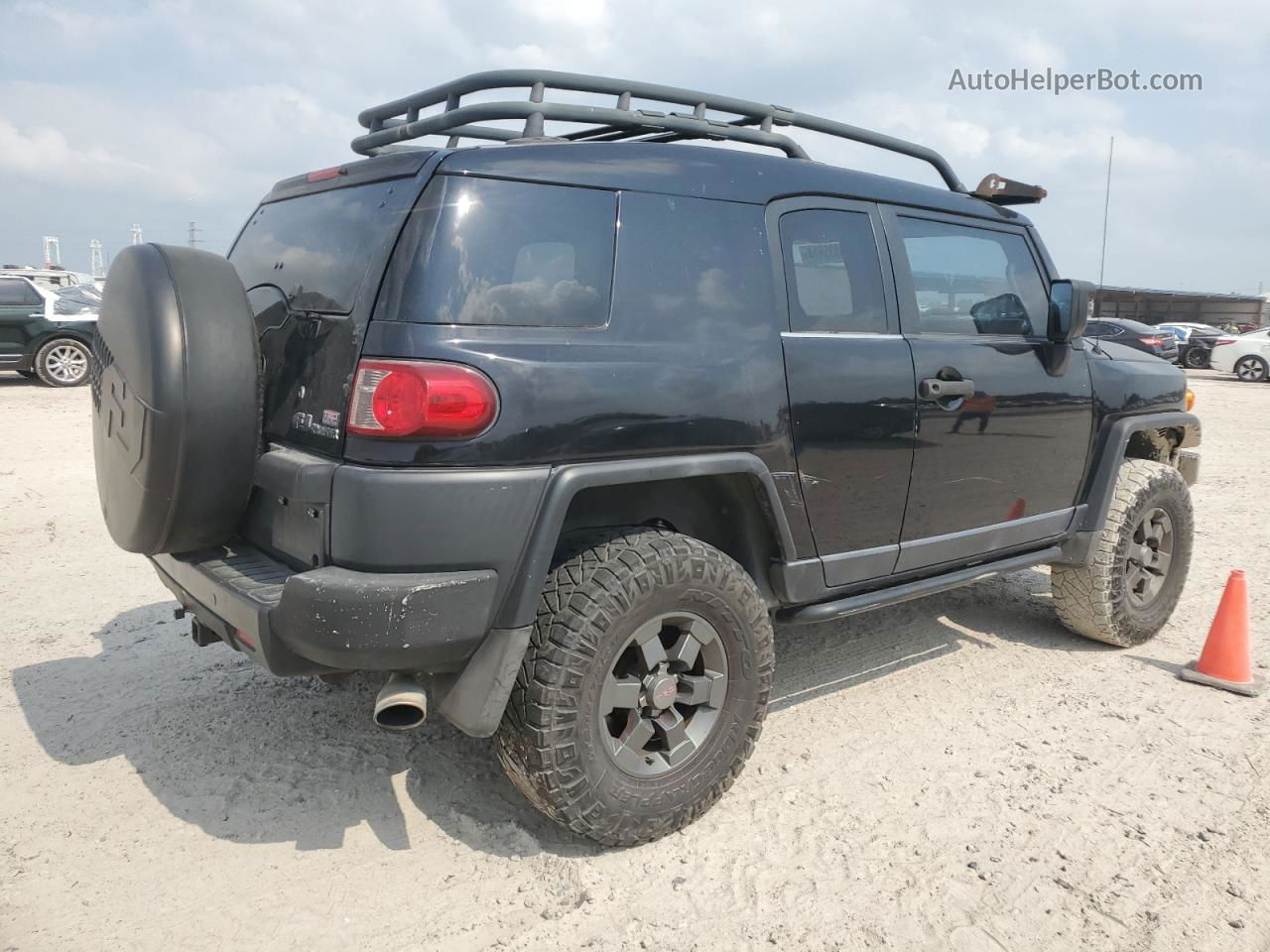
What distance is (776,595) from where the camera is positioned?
10.4ft

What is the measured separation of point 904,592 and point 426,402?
2069 mm

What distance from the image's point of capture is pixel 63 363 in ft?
44.3

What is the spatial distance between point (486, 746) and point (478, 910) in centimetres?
94

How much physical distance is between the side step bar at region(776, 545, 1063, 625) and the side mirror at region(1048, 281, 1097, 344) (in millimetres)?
A: 971

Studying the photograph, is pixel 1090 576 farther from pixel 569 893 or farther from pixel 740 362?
pixel 569 893

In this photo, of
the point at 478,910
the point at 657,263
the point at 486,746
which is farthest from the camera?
the point at 486,746

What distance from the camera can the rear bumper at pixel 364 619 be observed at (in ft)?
7.56

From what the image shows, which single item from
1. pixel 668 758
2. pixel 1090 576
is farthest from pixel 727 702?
pixel 1090 576

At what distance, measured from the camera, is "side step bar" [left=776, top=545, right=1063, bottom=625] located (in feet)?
10.8

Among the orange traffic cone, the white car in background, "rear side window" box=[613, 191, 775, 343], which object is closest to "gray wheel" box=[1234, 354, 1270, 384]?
the white car in background

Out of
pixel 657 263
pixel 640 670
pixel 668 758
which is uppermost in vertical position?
pixel 657 263

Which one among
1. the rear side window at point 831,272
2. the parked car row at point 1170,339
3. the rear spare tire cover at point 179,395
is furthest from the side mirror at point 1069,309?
the parked car row at point 1170,339

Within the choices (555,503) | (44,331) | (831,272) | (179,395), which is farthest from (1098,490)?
(44,331)

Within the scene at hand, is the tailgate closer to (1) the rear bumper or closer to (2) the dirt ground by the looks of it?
(1) the rear bumper
